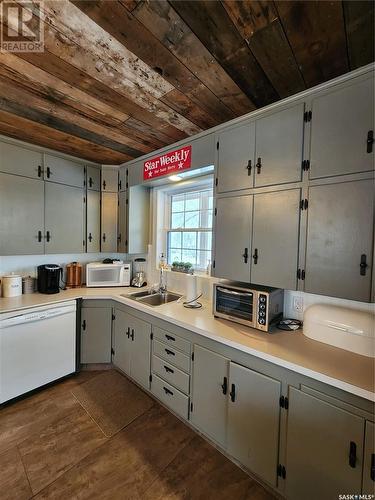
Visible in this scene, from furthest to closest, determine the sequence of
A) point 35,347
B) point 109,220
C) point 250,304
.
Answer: point 109,220 < point 35,347 < point 250,304

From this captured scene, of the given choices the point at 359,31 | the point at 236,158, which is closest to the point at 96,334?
the point at 236,158

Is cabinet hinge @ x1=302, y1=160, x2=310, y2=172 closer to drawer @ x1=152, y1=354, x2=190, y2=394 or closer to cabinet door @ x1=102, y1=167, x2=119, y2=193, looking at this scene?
drawer @ x1=152, y1=354, x2=190, y2=394

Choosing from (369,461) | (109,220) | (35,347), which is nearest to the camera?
(369,461)

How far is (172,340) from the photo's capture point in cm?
190

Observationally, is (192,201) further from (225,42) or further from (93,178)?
(225,42)

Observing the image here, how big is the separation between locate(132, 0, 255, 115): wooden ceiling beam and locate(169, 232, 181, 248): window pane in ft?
5.19

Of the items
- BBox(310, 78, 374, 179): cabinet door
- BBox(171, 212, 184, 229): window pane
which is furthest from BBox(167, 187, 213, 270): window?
BBox(310, 78, 374, 179): cabinet door

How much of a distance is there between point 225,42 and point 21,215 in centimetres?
238

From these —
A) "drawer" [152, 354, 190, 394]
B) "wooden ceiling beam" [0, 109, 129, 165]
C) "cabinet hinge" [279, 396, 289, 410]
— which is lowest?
"drawer" [152, 354, 190, 394]

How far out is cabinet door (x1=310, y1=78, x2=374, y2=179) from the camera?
47.6 inches

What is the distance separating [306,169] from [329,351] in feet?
3.75

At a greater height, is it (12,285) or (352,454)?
(12,285)

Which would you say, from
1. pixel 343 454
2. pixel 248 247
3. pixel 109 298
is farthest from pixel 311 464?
pixel 109 298

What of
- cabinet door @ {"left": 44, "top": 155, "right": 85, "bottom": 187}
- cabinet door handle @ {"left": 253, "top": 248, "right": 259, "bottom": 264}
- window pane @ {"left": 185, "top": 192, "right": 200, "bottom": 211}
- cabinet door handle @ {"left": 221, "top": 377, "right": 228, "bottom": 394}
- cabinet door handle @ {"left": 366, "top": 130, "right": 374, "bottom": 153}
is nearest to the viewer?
cabinet door handle @ {"left": 366, "top": 130, "right": 374, "bottom": 153}
